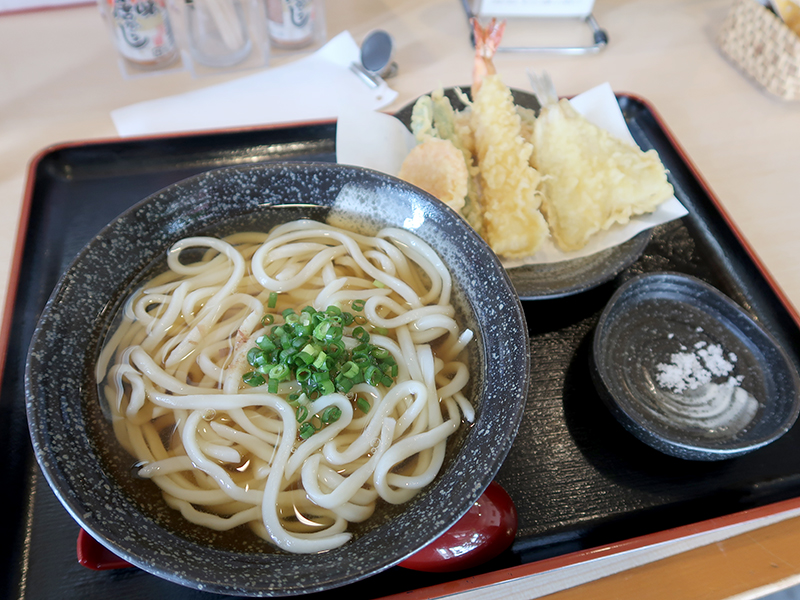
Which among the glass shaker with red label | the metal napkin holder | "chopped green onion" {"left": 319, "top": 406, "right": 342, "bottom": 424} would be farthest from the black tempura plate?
the glass shaker with red label

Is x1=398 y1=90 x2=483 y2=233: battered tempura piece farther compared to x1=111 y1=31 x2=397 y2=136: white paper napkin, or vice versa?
x1=111 y1=31 x2=397 y2=136: white paper napkin

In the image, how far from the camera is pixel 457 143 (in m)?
1.91

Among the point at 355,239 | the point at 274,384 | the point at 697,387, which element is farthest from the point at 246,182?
the point at 697,387

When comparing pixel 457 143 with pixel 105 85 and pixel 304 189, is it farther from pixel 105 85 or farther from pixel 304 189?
pixel 105 85

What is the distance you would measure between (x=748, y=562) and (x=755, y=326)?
0.66m

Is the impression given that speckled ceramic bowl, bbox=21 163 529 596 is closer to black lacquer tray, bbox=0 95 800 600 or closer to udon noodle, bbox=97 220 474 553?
udon noodle, bbox=97 220 474 553

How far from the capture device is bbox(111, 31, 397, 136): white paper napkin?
7.06 feet

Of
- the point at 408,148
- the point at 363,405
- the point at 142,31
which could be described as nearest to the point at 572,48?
the point at 408,148

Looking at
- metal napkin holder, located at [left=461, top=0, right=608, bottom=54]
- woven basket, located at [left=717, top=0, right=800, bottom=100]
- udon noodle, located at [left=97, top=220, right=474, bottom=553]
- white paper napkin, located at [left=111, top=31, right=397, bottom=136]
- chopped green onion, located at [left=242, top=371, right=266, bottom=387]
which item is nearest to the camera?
udon noodle, located at [left=97, top=220, right=474, bottom=553]

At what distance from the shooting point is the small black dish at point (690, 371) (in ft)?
4.26

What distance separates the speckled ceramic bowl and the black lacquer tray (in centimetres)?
33

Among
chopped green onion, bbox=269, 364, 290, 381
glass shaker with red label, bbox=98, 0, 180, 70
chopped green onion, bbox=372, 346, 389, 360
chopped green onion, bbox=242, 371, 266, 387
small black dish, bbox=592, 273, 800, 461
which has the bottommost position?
small black dish, bbox=592, 273, 800, 461

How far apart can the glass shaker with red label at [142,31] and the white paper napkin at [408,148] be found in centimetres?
102

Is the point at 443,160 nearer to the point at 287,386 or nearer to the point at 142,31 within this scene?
the point at 287,386
